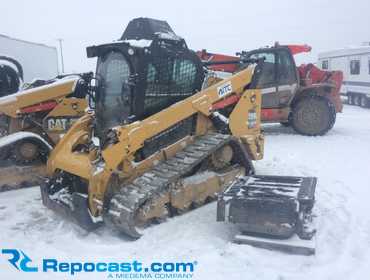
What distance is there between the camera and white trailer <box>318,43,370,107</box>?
17.4 meters

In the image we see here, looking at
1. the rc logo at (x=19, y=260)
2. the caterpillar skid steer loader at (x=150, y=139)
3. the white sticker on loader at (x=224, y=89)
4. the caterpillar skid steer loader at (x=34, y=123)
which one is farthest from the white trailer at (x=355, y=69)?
the rc logo at (x=19, y=260)

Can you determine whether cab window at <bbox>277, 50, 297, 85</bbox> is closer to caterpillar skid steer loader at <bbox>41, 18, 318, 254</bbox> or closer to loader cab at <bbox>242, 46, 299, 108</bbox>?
loader cab at <bbox>242, 46, 299, 108</bbox>

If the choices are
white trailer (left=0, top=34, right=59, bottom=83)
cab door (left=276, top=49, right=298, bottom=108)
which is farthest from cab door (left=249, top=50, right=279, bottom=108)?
white trailer (left=0, top=34, right=59, bottom=83)

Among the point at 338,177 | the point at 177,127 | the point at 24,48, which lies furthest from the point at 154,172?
the point at 24,48

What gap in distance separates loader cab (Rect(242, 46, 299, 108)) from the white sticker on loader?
4.32m

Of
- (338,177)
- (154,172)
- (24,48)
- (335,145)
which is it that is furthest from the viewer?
(24,48)

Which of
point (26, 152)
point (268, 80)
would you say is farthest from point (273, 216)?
point (268, 80)

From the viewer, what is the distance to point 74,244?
4453 millimetres

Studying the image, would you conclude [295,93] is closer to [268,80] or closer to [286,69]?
[286,69]

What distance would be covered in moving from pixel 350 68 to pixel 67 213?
16.8 metres

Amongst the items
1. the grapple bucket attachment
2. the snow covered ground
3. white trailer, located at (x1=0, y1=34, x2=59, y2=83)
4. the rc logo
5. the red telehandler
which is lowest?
the rc logo

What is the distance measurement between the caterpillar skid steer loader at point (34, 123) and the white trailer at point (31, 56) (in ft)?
31.7

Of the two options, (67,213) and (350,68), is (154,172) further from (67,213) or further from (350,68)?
(350,68)

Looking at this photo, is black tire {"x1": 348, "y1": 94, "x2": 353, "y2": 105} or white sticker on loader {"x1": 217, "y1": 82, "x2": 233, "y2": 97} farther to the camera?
black tire {"x1": 348, "y1": 94, "x2": 353, "y2": 105}
